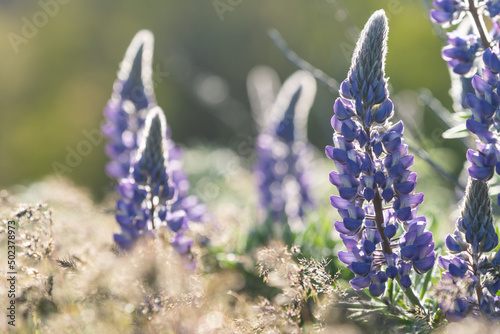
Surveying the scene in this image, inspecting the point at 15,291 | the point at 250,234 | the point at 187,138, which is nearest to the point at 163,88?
the point at 187,138

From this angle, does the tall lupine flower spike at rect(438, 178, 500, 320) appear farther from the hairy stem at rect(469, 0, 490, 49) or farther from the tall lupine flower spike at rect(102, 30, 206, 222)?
the tall lupine flower spike at rect(102, 30, 206, 222)

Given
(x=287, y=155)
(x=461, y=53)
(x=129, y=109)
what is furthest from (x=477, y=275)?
(x=287, y=155)

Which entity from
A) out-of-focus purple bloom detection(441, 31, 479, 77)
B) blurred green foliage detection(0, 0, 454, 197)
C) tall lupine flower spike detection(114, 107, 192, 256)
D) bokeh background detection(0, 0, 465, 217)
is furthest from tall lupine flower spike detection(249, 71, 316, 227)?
blurred green foliage detection(0, 0, 454, 197)

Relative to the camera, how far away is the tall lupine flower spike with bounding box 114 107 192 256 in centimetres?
235

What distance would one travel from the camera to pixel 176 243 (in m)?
2.29

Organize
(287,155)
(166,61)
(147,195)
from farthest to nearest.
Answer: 1. (166,61)
2. (287,155)
3. (147,195)

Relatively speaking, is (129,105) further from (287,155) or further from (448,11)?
(448,11)

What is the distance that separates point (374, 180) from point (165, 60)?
12.4 metres

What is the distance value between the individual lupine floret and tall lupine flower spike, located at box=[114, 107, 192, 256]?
6.78 feet

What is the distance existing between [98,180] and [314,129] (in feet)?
17.2

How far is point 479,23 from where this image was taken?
1907 mm

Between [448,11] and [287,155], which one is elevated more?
[448,11]

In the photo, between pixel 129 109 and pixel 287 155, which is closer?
pixel 129 109

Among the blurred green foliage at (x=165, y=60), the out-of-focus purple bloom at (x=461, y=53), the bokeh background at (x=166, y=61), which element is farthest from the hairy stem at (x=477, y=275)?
the blurred green foliage at (x=165, y=60)
